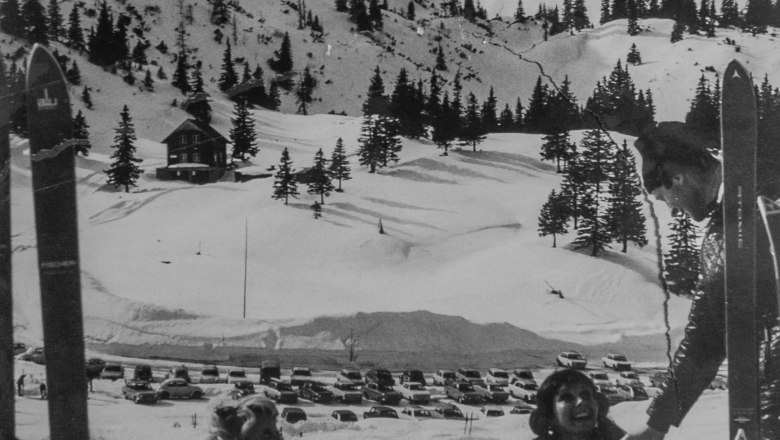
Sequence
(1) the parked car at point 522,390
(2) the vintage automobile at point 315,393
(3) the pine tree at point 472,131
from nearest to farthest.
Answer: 1. (2) the vintage automobile at point 315,393
2. (1) the parked car at point 522,390
3. (3) the pine tree at point 472,131

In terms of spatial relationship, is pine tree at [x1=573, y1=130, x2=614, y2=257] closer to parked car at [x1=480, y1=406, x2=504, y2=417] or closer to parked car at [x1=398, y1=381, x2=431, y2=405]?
parked car at [x1=480, y1=406, x2=504, y2=417]

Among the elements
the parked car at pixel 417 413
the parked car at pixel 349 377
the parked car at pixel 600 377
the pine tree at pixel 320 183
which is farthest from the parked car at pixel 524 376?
the pine tree at pixel 320 183

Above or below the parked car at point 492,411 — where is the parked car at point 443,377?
above

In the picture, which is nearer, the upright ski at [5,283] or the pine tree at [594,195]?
the upright ski at [5,283]

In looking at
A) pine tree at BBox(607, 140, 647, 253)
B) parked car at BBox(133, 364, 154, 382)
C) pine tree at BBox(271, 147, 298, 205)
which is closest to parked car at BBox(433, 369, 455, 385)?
pine tree at BBox(607, 140, 647, 253)

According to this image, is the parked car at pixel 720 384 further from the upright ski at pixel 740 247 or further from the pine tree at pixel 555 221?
the pine tree at pixel 555 221
